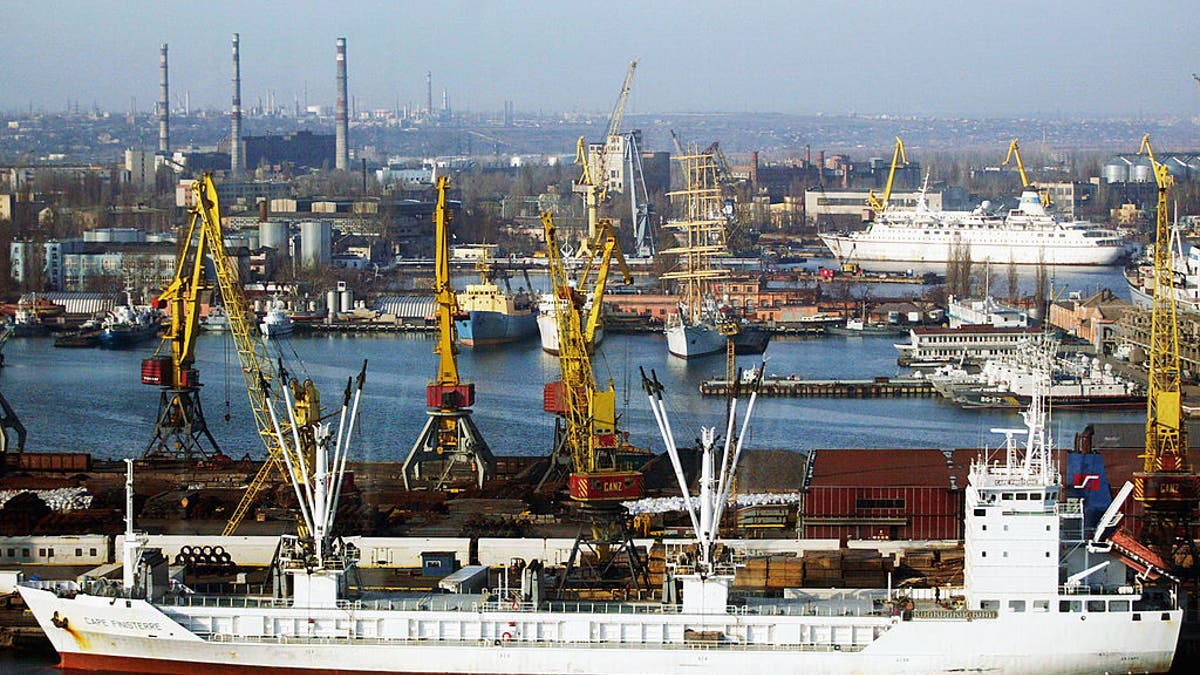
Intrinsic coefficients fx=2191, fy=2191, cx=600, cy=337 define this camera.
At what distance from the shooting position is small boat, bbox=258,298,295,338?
90.6 feet

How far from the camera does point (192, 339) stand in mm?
17469

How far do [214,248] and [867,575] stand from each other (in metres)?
6.13

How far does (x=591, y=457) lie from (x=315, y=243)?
2426cm

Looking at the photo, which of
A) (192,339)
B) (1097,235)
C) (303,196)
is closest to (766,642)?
(192,339)

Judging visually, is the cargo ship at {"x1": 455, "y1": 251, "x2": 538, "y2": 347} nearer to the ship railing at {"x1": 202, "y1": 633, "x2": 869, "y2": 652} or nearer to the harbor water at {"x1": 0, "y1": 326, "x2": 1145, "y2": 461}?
the harbor water at {"x1": 0, "y1": 326, "x2": 1145, "y2": 461}

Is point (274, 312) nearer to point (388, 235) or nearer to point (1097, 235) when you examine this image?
point (388, 235)

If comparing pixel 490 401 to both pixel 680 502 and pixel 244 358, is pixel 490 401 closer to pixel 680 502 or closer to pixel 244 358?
pixel 244 358

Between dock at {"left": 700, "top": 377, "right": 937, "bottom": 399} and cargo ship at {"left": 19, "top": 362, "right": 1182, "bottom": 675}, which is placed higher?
cargo ship at {"left": 19, "top": 362, "right": 1182, "bottom": 675}

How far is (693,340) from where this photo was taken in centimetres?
2591

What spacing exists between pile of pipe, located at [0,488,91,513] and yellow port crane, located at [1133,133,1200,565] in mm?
6855

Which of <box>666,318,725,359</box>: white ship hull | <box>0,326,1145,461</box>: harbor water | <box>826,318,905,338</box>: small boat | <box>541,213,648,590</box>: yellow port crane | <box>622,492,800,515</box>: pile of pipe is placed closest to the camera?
<box>541,213,648,590</box>: yellow port crane

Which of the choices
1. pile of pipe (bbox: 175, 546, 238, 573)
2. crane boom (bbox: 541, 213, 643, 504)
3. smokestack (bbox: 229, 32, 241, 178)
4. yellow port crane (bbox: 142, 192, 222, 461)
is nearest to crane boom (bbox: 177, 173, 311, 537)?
pile of pipe (bbox: 175, 546, 238, 573)

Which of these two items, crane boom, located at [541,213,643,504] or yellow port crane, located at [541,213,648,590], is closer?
yellow port crane, located at [541,213,648,590]

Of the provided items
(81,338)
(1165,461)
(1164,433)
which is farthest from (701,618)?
(81,338)
